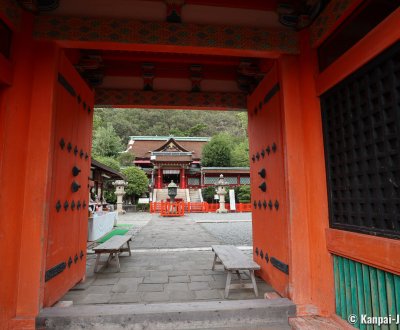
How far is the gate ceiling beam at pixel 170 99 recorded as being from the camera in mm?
4699

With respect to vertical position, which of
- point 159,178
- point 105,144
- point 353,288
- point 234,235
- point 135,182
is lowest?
point 234,235

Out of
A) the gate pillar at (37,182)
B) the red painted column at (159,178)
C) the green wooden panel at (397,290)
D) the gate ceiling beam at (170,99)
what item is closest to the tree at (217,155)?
the red painted column at (159,178)

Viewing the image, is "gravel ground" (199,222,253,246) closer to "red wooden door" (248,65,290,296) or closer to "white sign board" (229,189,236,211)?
"red wooden door" (248,65,290,296)

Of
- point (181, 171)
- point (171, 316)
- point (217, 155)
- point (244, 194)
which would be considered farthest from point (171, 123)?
point (171, 316)

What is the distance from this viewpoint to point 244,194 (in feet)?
81.9

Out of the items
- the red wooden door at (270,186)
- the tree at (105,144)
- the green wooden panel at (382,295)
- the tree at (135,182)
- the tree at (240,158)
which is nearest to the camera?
the green wooden panel at (382,295)

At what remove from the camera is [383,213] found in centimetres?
213

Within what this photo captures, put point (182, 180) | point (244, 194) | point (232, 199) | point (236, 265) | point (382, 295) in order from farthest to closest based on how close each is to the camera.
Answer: point (182, 180) → point (244, 194) → point (232, 199) → point (236, 265) → point (382, 295)

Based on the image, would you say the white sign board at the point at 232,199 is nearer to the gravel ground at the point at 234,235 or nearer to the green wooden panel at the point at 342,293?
the gravel ground at the point at 234,235

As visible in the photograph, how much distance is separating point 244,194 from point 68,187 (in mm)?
22551

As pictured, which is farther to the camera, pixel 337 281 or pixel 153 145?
pixel 153 145

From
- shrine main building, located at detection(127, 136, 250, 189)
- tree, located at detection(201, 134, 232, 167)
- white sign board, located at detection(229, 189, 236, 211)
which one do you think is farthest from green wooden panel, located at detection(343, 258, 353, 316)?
tree, located at detection(201, 134, 232, 167)

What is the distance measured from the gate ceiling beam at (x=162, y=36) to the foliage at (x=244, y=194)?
72.3 ft

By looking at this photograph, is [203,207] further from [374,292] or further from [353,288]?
[374,292]
